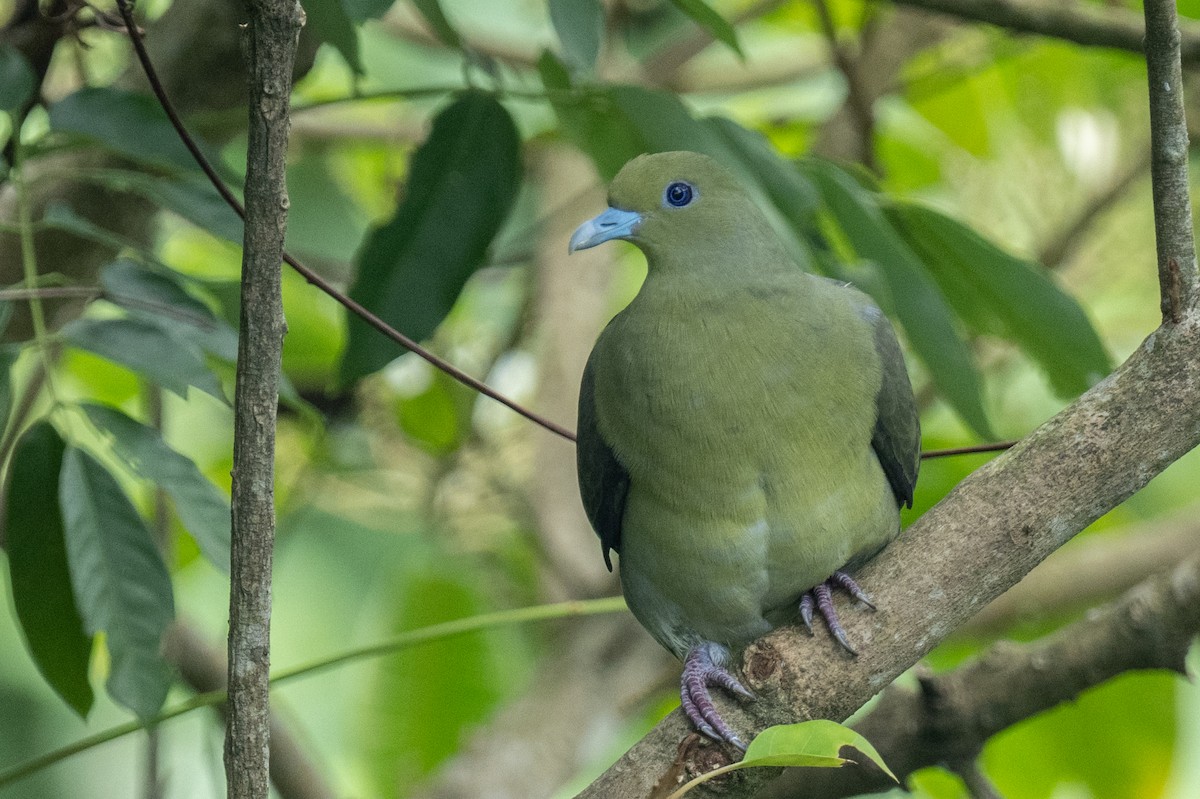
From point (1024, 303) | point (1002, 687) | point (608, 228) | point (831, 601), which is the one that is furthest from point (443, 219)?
point (1002, 687)

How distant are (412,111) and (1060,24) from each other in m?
2.37

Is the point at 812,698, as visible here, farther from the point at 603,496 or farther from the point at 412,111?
the point at 412,111

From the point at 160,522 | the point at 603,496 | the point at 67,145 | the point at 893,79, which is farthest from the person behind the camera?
the point at 893,79

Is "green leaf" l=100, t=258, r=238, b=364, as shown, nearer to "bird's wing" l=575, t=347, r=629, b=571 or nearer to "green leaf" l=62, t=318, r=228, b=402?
"green leaf" l=62, t=318, r=228, b=402

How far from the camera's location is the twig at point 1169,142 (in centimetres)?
162

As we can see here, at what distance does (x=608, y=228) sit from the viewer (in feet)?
7.41

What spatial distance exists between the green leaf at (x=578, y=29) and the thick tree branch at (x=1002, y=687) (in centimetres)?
128

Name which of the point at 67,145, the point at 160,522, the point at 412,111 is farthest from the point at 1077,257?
the point at 67,145

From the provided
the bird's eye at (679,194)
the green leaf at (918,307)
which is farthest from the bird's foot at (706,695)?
the bird's eye at (679,194)

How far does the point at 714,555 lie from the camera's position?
221 cm

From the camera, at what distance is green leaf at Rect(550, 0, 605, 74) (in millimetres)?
2074

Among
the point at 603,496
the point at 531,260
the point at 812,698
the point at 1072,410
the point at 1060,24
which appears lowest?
the point at 812,698

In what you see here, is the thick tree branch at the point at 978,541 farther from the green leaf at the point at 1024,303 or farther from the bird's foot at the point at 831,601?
the green leaf at the point at 1024,303

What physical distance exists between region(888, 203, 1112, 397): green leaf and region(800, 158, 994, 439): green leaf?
0.14m
